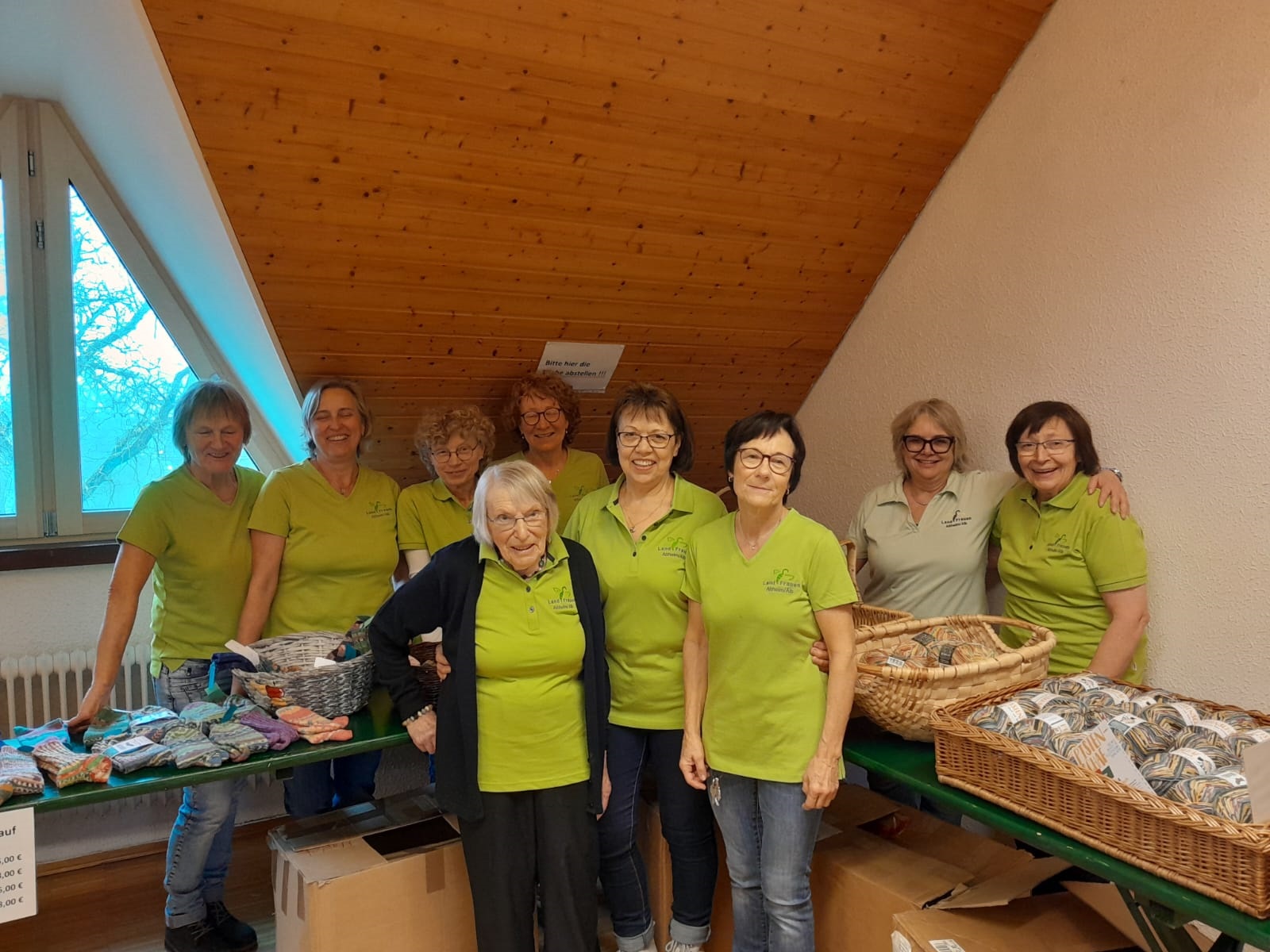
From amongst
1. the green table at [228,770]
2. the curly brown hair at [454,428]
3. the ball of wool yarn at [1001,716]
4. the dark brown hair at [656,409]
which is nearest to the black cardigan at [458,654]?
the green table at [228,770]

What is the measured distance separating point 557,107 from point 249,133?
789 millimetres

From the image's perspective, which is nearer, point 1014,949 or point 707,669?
point 1014,949

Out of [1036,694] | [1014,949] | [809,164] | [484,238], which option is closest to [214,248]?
[484,238]

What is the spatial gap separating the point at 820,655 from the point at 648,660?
44 centimetres

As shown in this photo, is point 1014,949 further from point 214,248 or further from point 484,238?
point 214,248

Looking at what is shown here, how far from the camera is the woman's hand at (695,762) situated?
6.95ft

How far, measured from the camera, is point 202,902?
2.58 metres

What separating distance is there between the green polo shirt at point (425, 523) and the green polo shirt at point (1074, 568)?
1623mm

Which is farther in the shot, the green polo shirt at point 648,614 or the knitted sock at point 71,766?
the green polo shirt at point 648,614

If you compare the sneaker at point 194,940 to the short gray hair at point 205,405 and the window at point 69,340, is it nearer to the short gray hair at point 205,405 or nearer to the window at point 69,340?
the short gray hair at point 205,405

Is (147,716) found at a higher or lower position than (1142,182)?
lower

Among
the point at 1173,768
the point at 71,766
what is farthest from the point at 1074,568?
the point at 71,766

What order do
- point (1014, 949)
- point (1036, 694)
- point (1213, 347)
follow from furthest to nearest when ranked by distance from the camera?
1. point (1213, 347)
2. point (1036, 694)
3. point (1014, 949)

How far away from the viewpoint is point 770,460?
A: 201 cm
